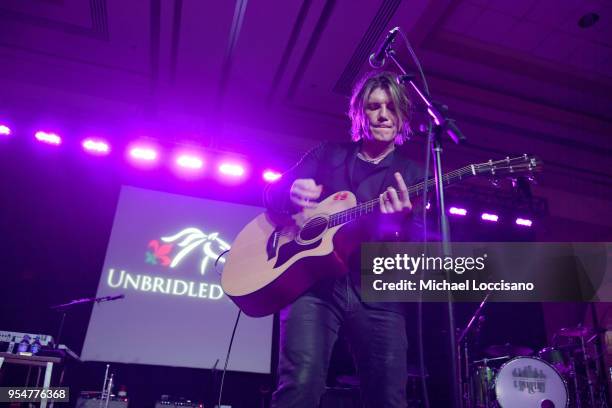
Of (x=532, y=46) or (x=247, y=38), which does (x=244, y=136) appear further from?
(x=532, y=46)

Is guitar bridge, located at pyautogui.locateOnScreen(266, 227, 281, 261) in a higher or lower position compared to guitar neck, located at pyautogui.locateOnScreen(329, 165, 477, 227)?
lower

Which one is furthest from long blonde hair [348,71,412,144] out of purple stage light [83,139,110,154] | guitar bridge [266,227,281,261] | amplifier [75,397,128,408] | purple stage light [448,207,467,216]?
purple stage light [448,207,467,216]

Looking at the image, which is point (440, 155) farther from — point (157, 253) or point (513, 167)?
point (157, 253)

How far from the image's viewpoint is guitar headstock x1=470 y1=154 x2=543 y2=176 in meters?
2.07

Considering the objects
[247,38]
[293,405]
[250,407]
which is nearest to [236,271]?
[293,405]

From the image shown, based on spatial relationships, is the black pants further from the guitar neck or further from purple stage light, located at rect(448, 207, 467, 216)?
purple stage light, located at rect(448, 207, 467, 216)

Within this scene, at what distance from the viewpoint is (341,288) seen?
1.98 meters

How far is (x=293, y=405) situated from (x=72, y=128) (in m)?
6.46

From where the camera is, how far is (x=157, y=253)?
21.3 ft

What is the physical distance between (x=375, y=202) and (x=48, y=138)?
6.25 meters

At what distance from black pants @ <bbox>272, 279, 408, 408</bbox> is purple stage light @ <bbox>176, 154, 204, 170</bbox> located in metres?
5.38

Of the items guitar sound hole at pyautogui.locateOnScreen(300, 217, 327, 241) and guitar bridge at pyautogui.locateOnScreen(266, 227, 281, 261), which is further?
guitar bridge at pyautogui.locateOnScreen(266, 227, 281, 261)

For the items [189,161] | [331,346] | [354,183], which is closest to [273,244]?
[354,183]

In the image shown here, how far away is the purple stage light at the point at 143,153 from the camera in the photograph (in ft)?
22.7
